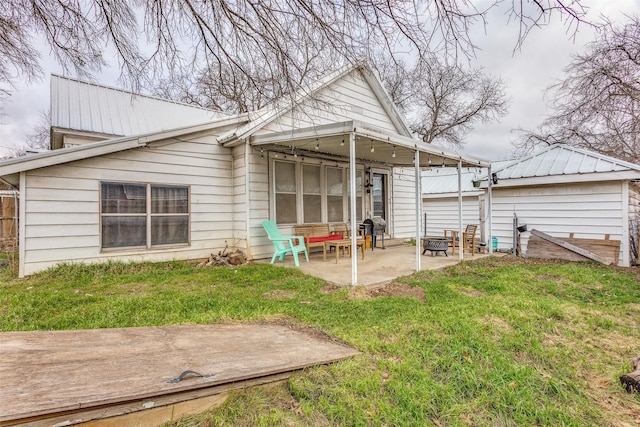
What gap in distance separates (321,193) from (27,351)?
682cm

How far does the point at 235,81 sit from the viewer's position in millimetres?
3869

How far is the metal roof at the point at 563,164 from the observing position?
7.44m

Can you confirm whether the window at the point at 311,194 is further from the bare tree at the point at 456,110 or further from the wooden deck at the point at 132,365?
the bare tree at the point at 456,110

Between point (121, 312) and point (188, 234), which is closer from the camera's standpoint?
point (121, 312)

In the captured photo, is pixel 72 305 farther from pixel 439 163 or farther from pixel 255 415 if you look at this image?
pixel 439 163

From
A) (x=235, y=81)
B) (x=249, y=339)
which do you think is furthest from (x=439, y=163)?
(x=249, y=339)

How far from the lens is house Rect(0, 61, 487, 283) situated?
210 inches

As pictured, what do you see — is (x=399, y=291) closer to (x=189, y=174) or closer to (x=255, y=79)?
(x=255, y=79)

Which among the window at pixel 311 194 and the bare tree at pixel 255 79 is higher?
the bare tree at pixel 255 79

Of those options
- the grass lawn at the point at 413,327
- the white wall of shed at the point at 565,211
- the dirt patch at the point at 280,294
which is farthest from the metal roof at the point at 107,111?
the white wall of shed at the point at 565,211

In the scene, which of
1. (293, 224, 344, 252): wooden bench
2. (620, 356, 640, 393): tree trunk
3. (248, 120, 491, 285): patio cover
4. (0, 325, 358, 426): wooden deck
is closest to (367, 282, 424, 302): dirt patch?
(248, 120, 491, 285): patio cover

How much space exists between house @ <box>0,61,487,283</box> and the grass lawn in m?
0.77

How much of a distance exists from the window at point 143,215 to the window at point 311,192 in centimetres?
211

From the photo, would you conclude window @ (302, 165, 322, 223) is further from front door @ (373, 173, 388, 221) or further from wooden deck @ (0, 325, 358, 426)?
wooden deck @ (0, 325, 358, 426)
